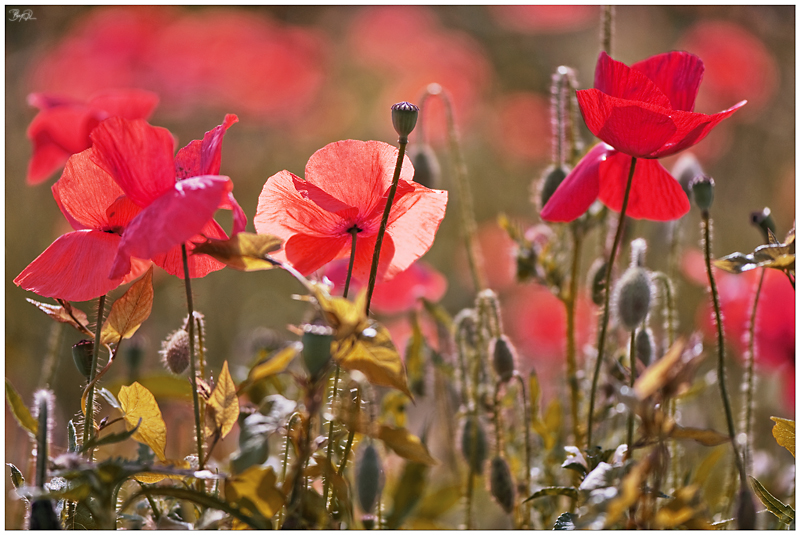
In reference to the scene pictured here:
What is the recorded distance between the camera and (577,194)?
73 cm

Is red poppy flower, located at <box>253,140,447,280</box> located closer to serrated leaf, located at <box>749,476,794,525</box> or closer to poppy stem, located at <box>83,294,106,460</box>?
poppy stem, located at <box>83,294,106,460</box>

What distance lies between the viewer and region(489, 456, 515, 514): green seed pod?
0.84m

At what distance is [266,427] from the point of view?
48cm

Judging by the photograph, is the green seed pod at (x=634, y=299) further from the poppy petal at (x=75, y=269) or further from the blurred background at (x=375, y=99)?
the blurred background at (x=375, y=99)

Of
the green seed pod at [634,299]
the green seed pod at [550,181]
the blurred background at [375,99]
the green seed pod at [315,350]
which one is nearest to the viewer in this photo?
the green seed pod at [315,350]

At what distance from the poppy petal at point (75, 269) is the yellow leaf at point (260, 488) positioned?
0.68ft

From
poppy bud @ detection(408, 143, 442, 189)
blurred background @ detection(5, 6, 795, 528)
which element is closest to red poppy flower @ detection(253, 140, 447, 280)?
poppy bud @ detection(408, 143, 442, 189)

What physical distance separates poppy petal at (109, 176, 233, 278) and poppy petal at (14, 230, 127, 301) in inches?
3.6

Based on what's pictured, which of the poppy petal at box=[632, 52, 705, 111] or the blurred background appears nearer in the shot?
the poppy petal at box=[632, 52, 705, 111]

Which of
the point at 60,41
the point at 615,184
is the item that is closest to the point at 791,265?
the point at 615,184

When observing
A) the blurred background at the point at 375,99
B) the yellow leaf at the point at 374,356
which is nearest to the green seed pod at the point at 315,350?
the yellow leaf at the point at 374,356

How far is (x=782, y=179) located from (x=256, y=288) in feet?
6.24

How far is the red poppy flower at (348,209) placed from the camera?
2.03 feet

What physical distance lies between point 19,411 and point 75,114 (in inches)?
24.9
